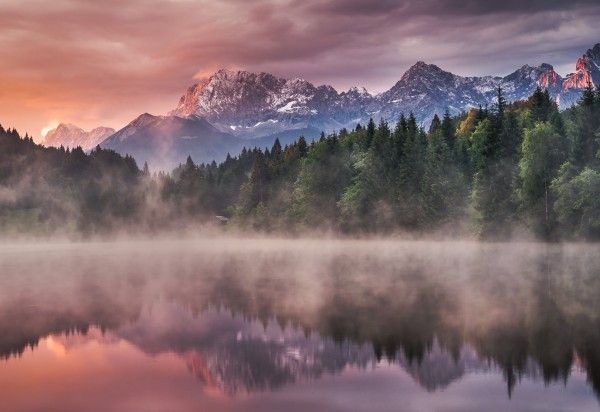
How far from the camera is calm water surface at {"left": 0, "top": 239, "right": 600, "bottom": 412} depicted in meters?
21.9

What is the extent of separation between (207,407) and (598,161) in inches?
3285

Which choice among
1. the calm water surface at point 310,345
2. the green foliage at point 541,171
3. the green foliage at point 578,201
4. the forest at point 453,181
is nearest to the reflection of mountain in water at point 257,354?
the calm water surface at point 310,345

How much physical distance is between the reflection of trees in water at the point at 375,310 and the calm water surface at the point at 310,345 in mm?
133

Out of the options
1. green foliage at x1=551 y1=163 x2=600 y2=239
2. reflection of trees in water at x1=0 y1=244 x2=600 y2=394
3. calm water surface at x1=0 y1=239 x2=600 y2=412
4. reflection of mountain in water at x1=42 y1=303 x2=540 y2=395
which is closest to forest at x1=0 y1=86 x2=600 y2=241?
green foliage at x1=551 y1=163 x2=600 y2=239

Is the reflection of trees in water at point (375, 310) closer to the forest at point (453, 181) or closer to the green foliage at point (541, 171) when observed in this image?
the forest at point (453, 181)

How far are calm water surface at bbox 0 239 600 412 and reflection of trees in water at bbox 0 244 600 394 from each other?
133 millimetres

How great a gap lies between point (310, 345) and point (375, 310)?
9661 millimetres

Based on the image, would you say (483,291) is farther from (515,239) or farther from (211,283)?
(515,239)

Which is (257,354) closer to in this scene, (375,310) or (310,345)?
(310,345)

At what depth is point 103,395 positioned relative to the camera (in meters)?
22.8

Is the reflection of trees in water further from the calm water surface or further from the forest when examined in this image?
the forest

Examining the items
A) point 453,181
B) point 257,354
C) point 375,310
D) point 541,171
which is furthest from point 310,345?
point 453,181

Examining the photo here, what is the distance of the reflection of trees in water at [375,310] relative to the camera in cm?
2595

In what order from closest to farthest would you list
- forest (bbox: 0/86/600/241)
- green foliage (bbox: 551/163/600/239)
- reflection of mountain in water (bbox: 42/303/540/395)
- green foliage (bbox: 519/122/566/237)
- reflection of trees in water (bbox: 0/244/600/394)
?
reflection of mountain in water (bbox: 42/303/540/395) < reflection of trees in water (bbox: 0/244/600/394) < green foliage (bbox: 551/163/600/239) < forest (bbox: 0/86/600/241) < green foliage (bbox: 519/122/566/237)
